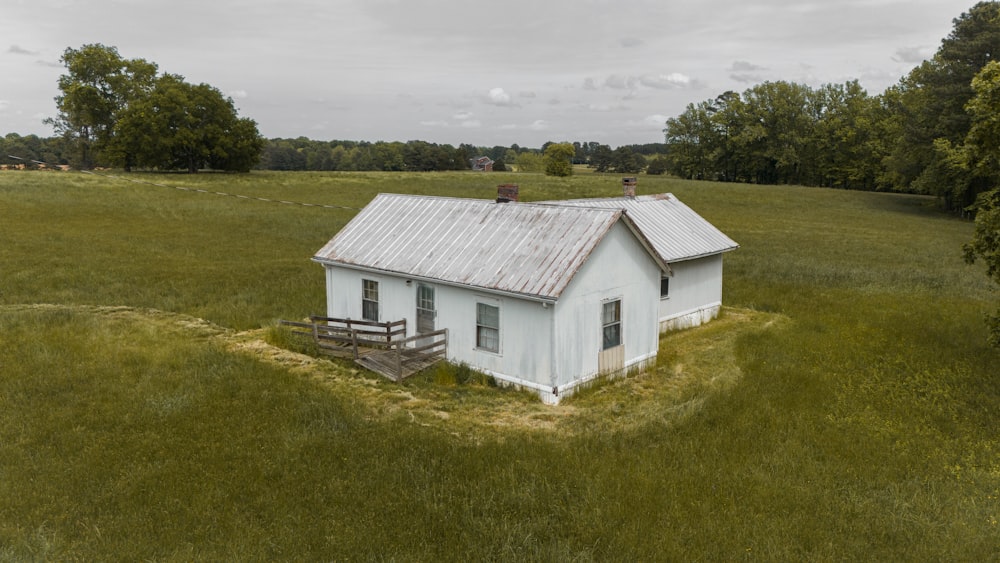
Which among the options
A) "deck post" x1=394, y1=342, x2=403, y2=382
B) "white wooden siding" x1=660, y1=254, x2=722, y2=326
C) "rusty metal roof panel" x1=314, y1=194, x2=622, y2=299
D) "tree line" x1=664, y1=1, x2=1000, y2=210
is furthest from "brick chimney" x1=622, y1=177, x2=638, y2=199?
"tree line" x1=664, y1=1, x2=1000, y2=210

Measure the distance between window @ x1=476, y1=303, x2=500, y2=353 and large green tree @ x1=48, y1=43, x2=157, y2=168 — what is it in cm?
7616

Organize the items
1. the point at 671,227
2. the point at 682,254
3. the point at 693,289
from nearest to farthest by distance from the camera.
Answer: the point at 682,254 → the point at 693,289 → the point at 671,227

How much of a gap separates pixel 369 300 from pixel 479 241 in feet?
13.6

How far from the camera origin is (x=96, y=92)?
255 feet

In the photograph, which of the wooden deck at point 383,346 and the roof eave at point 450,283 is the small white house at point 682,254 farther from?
the wooden deck at point 383,346

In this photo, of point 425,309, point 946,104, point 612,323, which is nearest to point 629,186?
point 612,323

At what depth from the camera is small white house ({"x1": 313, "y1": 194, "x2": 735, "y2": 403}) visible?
15.1 meters

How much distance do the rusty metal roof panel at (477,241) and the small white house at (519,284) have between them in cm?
4

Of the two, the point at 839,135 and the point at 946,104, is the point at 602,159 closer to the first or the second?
the point at 839,135

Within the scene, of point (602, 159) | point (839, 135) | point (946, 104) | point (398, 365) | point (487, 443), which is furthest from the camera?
point (602, 159)

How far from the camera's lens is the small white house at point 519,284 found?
15.1 metres

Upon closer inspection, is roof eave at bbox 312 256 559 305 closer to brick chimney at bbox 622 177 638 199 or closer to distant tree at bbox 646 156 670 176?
brick chimney at bbox 622 177 638 199

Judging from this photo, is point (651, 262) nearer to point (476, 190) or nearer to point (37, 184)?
point (476, 190)

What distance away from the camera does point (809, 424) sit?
44.1 ft
